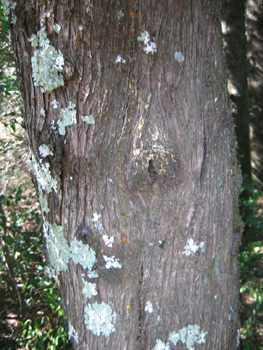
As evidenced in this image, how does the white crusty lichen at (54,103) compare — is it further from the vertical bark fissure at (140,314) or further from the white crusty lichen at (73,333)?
the white crusty lichen at (73,333)

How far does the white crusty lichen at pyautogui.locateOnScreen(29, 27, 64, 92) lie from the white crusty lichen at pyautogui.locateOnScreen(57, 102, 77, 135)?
0.08 m

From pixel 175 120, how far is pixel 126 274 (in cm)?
60

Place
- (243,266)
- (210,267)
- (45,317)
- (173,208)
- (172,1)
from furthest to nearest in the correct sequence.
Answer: (243,266) < (45,317) < (210,267) < (173,208) < (172,1)

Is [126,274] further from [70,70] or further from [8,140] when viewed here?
[8,140]

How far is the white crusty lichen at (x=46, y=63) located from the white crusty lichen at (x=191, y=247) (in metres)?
0.73

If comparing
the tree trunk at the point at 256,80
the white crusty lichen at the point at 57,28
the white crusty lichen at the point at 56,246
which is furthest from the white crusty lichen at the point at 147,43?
the tree trunk at the point at 256,80

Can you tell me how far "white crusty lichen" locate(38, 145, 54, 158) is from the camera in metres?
1.02

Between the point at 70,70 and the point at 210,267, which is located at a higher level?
the point at 70,70

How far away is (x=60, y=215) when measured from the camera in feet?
3.61

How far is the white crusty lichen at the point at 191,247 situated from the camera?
1.07 meters

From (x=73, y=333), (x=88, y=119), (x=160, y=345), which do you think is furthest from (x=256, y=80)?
(x=73, y=333)

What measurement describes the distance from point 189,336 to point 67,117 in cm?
98

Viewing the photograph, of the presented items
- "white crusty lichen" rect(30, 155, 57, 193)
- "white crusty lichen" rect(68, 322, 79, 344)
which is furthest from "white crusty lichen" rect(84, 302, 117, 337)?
"white crusty lichen" rect(30, 155, 57, 193)

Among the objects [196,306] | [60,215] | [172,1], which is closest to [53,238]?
[60,215]
